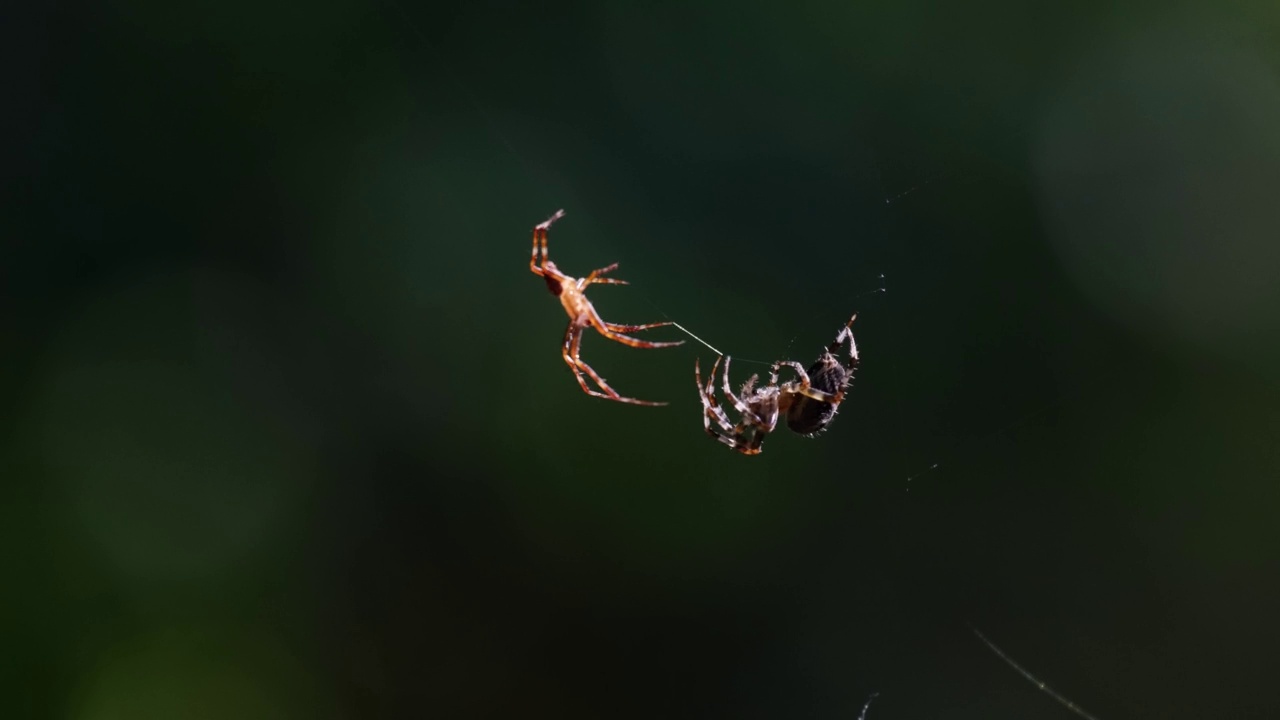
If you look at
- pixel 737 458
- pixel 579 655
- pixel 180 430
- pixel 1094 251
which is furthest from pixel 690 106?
pixel 180 430

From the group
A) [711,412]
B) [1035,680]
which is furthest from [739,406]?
[1035,680]

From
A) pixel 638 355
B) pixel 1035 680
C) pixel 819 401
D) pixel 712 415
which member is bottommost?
pixel 1035 680

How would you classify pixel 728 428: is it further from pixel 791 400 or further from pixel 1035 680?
pixel 1035 680

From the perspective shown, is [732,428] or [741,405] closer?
[741,405]

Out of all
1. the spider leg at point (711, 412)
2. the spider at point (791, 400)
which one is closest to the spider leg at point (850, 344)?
the spider at point (791, 400)

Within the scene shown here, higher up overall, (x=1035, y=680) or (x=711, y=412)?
(x=711, y=412)

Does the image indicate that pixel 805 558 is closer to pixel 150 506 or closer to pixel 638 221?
pixel 638 221

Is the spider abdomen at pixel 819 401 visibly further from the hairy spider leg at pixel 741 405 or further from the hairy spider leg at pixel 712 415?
the hairy spider leg at pixel 712 415
